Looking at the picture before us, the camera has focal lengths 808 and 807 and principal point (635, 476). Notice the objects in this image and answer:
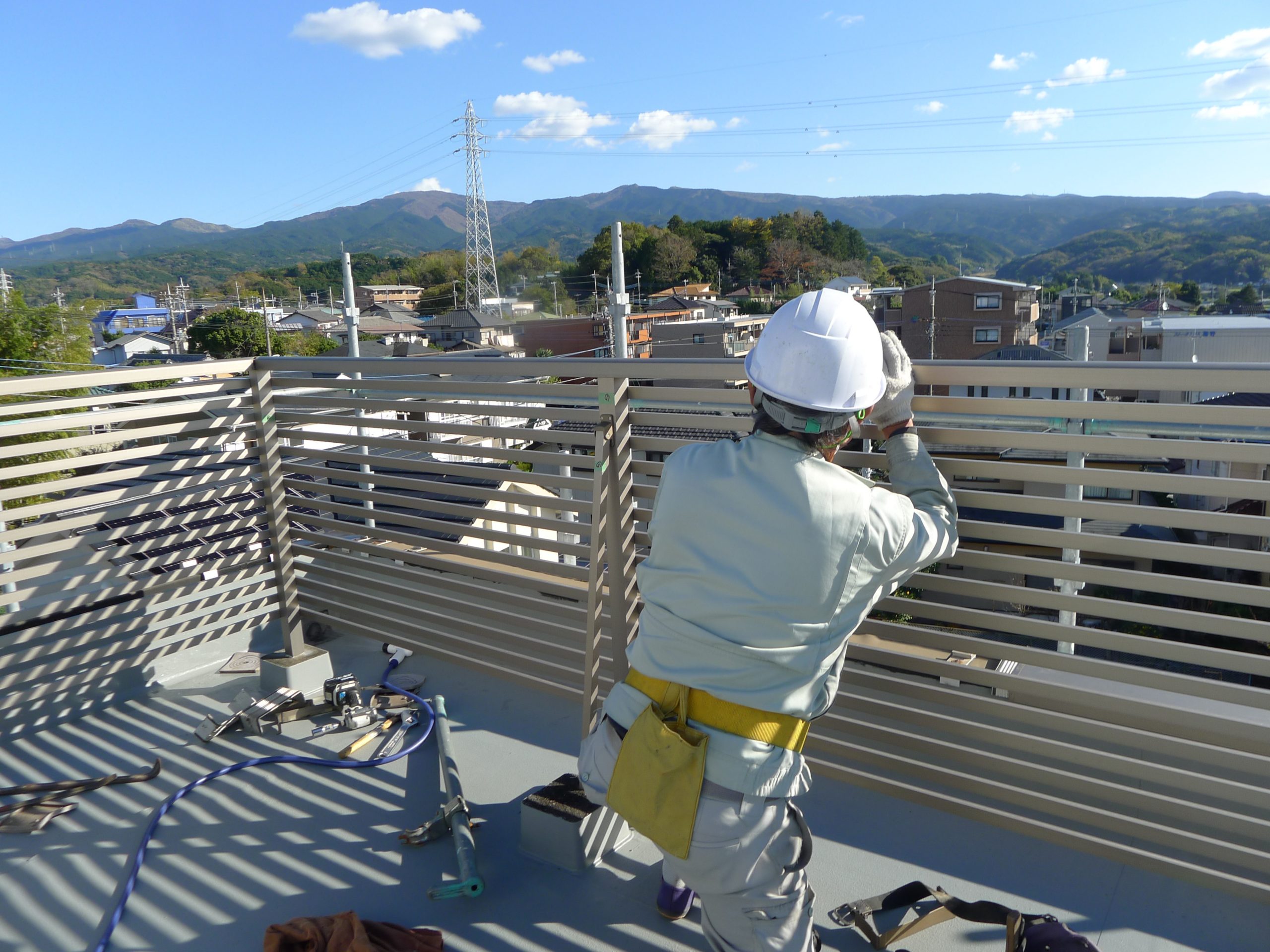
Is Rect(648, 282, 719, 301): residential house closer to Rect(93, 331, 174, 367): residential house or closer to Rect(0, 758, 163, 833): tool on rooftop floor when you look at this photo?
Rect(93, 331, 174, 367): residential house

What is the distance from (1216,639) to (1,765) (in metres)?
18.1

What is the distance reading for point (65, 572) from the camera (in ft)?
11.1

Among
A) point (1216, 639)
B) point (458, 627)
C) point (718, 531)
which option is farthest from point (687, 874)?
point (1216, 639)

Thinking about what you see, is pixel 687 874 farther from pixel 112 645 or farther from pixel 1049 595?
pixel 112 645

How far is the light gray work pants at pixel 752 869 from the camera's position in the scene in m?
1.58

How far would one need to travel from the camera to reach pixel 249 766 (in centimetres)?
304

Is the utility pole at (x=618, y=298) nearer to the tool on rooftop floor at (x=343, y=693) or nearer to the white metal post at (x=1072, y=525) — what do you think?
the tool on rooftop floor at (x=343, y=693)

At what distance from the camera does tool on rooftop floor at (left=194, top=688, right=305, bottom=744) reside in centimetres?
327

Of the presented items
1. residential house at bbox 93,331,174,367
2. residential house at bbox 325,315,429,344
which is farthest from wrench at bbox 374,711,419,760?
residential house at bbox 93,331,174,367

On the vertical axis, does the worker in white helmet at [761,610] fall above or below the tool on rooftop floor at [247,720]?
above

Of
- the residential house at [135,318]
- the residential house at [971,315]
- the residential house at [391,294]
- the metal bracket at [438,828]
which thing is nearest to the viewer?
the metal bracket at [438,828]

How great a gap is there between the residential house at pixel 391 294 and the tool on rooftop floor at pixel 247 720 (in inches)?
3508

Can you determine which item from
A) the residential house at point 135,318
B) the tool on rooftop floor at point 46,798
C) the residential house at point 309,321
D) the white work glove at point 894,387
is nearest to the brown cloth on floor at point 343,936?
the tool on rooftop floor at point 46,798

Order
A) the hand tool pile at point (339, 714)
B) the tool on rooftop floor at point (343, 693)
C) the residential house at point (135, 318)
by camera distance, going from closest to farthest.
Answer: the hand tool pile at point (339, 714), the tool on rooftop floor at point (343, 693), the residential house at point (135, 318)
